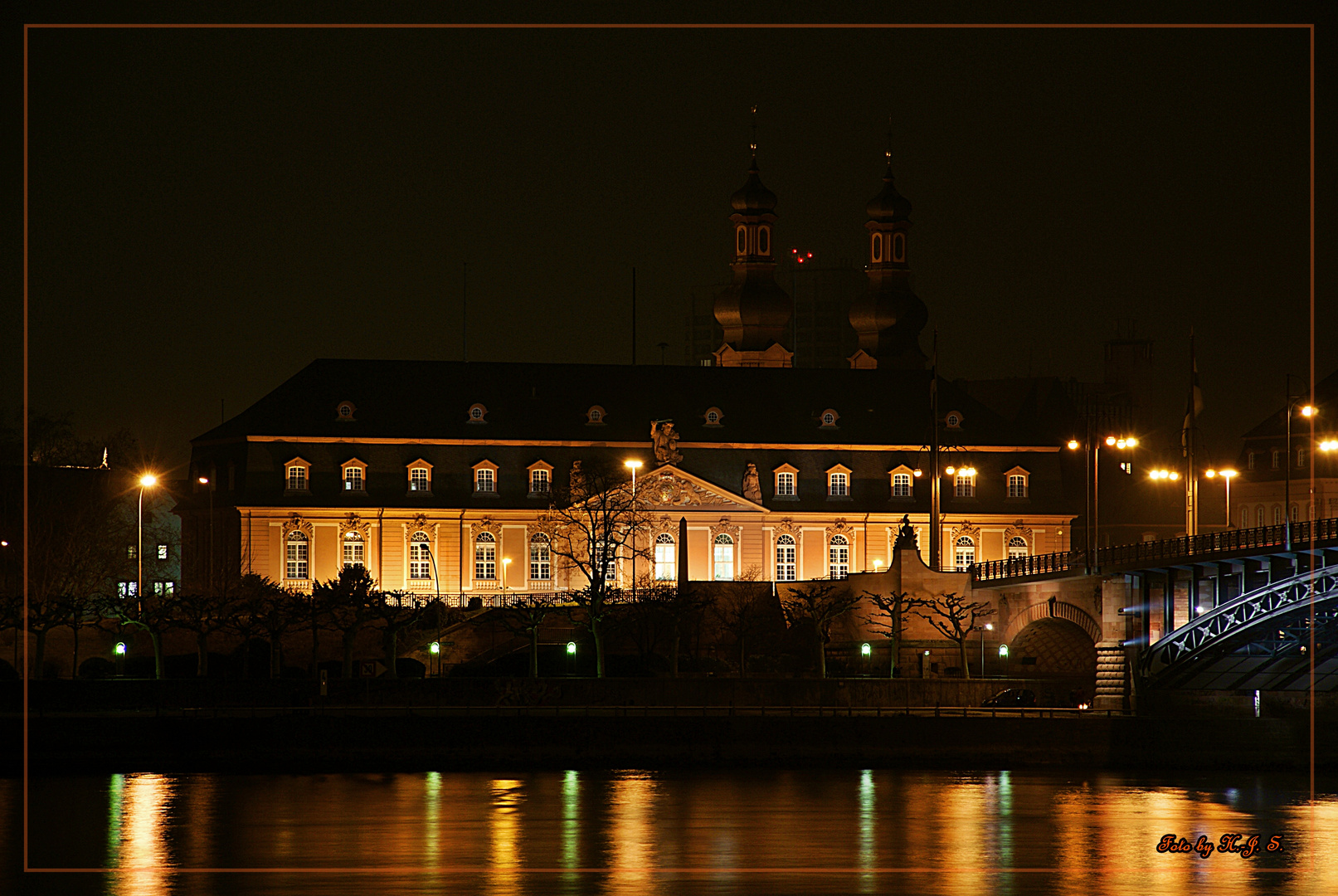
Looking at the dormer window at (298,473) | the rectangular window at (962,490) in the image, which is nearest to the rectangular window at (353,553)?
the dormer window at (298,473)

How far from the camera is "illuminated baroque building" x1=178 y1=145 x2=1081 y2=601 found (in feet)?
372

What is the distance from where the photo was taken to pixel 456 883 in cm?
4894

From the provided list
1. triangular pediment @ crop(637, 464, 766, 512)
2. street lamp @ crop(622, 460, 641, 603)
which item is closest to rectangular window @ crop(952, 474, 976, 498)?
triangular pediment @ crop(637, 464, 766, 512)

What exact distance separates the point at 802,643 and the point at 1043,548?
26.9 m

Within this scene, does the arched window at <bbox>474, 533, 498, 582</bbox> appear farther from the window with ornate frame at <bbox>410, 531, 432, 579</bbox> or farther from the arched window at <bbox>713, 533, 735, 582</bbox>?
the arched window at <bbox>713, 533, 735, 582</bbox>

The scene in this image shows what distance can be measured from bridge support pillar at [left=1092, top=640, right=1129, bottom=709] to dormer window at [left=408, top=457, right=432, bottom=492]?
145 ft

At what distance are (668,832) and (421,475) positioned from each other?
60261 mm

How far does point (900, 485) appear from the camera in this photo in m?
119

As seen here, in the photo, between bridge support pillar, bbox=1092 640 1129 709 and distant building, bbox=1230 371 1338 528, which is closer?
bridge support pillar, bbox=1092 640 1129 709

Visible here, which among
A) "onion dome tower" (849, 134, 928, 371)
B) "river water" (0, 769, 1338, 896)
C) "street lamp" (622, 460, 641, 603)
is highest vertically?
"onion dome tower" (849, 134, 928, 371)

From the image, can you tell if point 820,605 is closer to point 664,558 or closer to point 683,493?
point 683,493

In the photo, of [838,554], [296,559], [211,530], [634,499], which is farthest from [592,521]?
[211,530]

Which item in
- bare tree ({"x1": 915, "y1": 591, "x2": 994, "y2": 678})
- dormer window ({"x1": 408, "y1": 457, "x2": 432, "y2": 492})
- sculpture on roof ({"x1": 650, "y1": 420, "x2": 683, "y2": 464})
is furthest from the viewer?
dormer window ({"x1": 408, "y1": 457, "x2": 432, "y2": 492})

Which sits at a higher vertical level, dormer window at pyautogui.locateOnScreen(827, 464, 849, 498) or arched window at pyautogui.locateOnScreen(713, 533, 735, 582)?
dormer window at pyautogui.locateOnScreen(827, 464, 849, 498)
